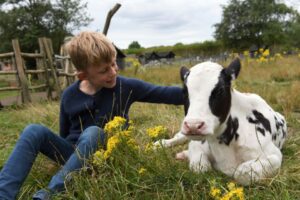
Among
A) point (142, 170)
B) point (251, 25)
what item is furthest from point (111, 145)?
point (251, 25)

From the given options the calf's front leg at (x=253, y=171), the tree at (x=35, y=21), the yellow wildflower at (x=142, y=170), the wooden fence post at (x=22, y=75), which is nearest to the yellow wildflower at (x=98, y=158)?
the yellow wildflower at (x=142, y=170)

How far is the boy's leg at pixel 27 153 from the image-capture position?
7.93 ft

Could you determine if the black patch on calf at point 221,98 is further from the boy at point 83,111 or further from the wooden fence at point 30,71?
the wooden fence at point 30,71

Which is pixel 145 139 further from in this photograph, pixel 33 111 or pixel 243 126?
pixel 33 111

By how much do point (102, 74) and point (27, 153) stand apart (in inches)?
31.2

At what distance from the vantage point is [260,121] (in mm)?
2943

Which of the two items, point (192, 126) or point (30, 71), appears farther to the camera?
point (30, 71)

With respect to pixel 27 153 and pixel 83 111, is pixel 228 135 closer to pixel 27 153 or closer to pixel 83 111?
Result: pixel 83 111

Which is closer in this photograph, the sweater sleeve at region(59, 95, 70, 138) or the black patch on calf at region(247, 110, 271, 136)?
the black patch on calf at region(247, 110, 271, 136)

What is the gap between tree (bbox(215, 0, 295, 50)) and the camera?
41469 mm

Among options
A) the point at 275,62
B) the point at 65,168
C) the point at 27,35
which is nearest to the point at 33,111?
the point at 65,168

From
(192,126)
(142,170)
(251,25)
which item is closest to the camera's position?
(192,126)

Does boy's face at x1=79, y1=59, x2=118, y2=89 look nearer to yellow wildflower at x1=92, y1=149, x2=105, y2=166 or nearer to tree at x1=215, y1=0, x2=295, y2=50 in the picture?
yellow wildflower at x1=92, y1=149, x2=105, y2=166

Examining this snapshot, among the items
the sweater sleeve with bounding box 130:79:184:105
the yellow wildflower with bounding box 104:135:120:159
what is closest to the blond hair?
the sweater sleeve with bounding box 130:79:184:105
